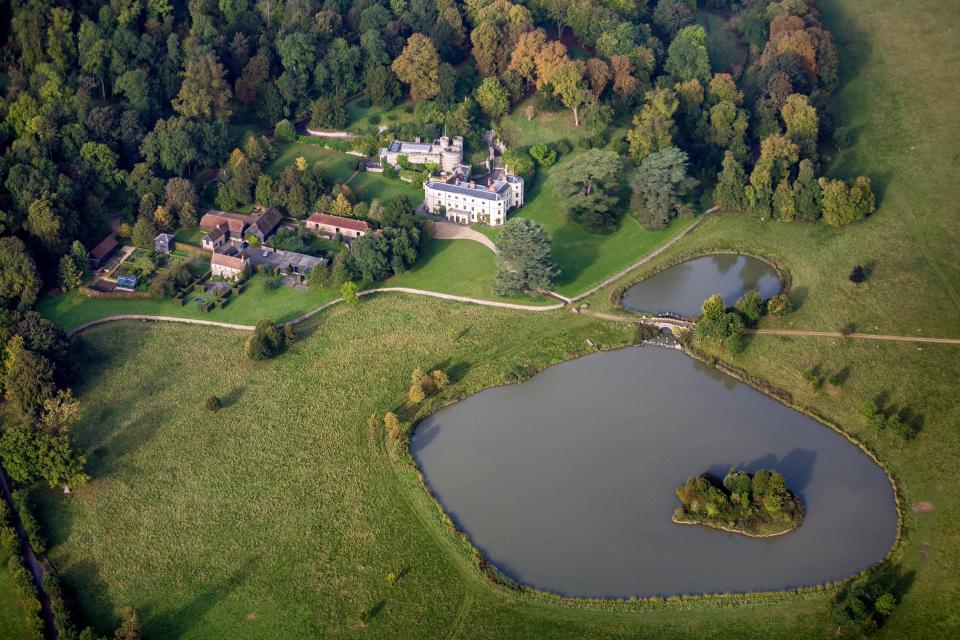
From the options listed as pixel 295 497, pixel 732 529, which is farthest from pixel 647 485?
pixel 295 497

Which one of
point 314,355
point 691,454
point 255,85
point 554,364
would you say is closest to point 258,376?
point 314,355

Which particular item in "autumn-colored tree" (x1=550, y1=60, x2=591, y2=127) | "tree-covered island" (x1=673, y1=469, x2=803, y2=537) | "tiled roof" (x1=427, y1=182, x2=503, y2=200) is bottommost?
"tree-covered island" (x1=673, y1=469, x2=803, y2=537)

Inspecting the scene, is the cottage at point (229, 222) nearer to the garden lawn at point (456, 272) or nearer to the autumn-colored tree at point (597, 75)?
the garden lawn at point (456, 272)

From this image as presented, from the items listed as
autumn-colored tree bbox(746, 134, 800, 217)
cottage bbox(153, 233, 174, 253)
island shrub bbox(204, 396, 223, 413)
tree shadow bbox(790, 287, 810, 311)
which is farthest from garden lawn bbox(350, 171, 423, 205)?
tree shadow bbox(790, 287, 810, 311)

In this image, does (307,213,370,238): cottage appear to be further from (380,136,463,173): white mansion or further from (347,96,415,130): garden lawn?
(347,96,415,130): garden lawn

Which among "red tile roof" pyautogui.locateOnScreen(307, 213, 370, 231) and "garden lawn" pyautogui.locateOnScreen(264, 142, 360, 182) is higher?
"garden lawn" pyautogui.locateOnScreen(264, 142, 360, 182)

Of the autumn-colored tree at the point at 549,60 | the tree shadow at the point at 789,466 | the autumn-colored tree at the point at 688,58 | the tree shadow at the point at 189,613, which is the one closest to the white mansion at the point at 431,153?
the autumn-colored tree at the point at 549,60
